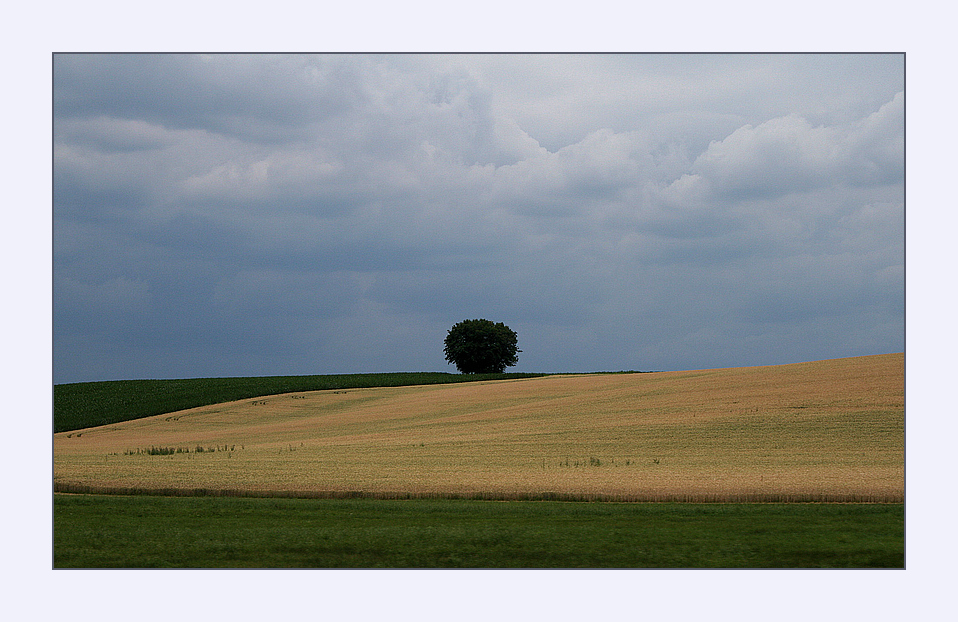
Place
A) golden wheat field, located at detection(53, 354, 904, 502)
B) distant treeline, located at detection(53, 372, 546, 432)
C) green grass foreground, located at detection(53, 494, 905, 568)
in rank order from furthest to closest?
distant treeline, located at detection(53, 372, 546, 432) < golden wheat field, located at detection(53, 354, 904, 502) < green grass foreground, located at detection(53, 494, 905, 568)

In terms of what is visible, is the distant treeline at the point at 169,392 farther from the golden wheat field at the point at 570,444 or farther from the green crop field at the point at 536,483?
the green crop field at the point at 536,483

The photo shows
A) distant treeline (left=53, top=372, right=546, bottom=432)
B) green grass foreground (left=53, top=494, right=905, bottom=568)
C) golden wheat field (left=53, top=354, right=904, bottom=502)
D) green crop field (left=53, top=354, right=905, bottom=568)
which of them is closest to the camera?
green grass foreground (left=53, top=494, right=905, bottom=568)

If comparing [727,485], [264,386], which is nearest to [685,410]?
[727,485]

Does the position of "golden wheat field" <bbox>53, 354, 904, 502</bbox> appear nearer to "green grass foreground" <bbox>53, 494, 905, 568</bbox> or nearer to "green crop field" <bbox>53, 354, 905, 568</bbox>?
"green crop field" <bbox>53, 354, 905, 568</bbox>

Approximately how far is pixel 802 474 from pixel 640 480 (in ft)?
15.5

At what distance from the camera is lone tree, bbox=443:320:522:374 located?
90.1m

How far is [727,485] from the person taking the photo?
19891mm

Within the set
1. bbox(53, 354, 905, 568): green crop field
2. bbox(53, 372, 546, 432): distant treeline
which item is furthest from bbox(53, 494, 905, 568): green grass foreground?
bbox(53, 372, 546, 432): distant treeline

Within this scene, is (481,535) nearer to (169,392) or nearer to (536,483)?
(536,483)

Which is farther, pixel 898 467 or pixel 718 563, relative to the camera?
pixel 898 467

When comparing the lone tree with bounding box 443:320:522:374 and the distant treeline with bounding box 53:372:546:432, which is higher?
the lone tree with bounding box 443:320:522:374

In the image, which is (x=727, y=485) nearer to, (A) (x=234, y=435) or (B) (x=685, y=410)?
(B) (x=685, y=410)

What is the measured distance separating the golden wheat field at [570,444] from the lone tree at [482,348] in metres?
37.1

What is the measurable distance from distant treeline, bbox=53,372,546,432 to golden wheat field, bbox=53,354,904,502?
440 cm
